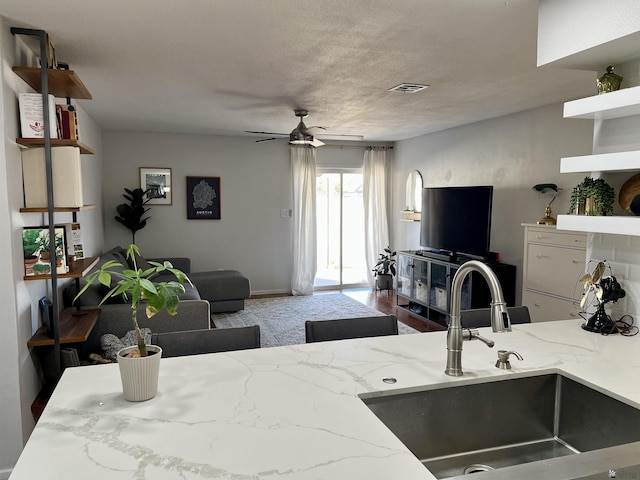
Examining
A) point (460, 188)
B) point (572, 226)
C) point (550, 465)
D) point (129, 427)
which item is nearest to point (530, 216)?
point (460, 188)

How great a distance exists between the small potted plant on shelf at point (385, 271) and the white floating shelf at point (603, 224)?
500 cm

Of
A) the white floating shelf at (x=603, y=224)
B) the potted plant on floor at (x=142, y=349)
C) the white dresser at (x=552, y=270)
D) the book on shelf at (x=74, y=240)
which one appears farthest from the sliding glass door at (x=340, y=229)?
the potted plant on floor at (x=142, y=349)

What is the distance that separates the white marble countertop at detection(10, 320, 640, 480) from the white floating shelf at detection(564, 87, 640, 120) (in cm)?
95

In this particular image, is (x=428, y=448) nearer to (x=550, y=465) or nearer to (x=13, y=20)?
(x=550, y=465)

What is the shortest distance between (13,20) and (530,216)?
183 inches

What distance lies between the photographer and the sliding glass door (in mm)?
7582

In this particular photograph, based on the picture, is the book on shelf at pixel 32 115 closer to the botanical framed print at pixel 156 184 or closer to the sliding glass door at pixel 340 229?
the botanical framed print at pixel 156 184

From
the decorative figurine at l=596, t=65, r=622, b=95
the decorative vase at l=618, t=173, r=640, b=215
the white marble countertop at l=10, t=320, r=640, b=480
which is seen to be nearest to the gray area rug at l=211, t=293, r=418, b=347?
the white marble countertop at l=10, t=320, r=640, b=480

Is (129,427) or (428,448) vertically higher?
(129,427)

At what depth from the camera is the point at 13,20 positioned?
240 cm

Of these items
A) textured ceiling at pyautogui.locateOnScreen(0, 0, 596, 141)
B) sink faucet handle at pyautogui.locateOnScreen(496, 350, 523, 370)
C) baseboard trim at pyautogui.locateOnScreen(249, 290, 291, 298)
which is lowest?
baseboard trim at pyautogui.locateOnScreen(249, 290, 291, 298)

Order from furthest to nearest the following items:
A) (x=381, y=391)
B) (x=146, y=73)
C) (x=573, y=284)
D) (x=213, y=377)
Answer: (x=573, y=284) → (x=146, y=73) → (x=213, y=377) → (x=381, y=391)

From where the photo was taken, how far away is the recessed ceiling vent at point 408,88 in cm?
378

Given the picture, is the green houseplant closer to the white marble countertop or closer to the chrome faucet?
the white marble countertop
